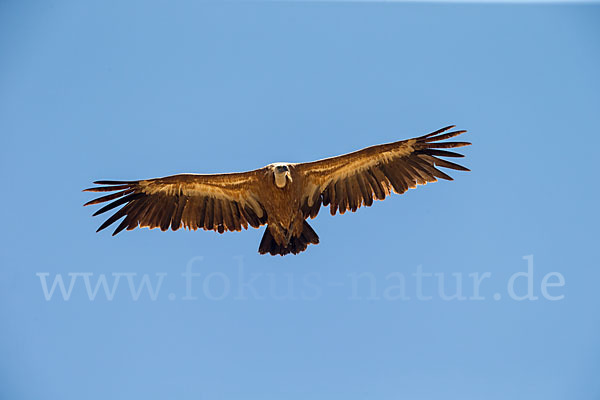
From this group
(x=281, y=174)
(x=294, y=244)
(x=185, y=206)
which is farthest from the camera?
(x=185, y=206)

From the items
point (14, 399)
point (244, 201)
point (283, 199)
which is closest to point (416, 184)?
point (283, 199)

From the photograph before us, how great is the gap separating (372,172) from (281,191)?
1.29 meters

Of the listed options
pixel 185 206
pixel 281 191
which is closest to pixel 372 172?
pixel 281 191

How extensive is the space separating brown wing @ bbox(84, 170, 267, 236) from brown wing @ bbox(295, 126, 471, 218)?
83 cm

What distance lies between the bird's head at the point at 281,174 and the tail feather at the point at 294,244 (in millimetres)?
747

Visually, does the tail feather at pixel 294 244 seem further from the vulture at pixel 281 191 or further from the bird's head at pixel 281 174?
the bird's head at pixel 281 174

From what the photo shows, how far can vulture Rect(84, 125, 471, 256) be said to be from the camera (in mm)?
7812

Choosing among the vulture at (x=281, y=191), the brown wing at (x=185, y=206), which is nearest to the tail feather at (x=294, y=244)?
the vulture at (x=281, y=191)

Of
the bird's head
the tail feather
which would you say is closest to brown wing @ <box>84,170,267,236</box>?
the tail feather

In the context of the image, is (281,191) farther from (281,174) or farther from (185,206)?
(185,206)

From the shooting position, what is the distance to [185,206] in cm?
831

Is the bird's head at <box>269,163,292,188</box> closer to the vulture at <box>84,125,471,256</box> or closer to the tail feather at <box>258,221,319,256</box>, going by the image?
the vulture at <box>84,125,471,256</box>

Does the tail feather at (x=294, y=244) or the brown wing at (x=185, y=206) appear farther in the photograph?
the brown wing at (x=185, y=206)

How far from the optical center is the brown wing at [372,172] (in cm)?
781
